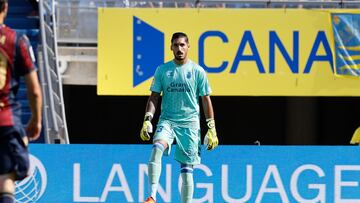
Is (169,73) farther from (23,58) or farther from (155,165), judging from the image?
(23,58)

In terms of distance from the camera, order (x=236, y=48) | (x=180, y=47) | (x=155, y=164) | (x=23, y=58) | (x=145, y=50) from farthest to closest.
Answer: (x=236, y=48) → (x=145, y=50) → (x=180, y=47) → (x=155, y=164) → (x=23, y=58)

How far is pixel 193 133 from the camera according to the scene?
7926 mm

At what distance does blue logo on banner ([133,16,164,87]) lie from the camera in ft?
39.4

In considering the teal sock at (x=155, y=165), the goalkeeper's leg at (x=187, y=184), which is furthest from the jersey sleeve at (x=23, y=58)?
the goalkeeper's leg at (x=187, y=184)

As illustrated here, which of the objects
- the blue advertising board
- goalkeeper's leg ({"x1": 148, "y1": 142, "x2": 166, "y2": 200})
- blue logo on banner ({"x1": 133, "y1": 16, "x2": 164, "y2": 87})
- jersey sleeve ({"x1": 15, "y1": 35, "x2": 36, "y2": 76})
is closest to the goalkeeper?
goalkeeper's leg ({"x1": 148, "y1": 142, "x2": 166, "y2": 200})

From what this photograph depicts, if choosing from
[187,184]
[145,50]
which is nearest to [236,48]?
[145,50]

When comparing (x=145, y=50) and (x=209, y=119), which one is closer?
(x=209, y=119)

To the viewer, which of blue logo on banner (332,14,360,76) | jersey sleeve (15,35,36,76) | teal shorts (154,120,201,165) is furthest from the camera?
blue logo on banner (332,14,360,76)

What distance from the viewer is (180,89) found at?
7863 millimetres

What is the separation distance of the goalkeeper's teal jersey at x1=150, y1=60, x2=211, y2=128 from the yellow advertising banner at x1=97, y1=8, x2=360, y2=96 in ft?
13.6

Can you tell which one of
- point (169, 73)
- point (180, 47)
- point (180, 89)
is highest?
point (180, 47)

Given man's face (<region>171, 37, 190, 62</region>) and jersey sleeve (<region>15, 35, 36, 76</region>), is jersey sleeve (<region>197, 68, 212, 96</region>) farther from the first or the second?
jersey sleeve (<region>15, 35, 36, 76</region>)

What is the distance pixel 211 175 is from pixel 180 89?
166 centimetres

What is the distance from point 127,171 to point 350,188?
7.81 ft
